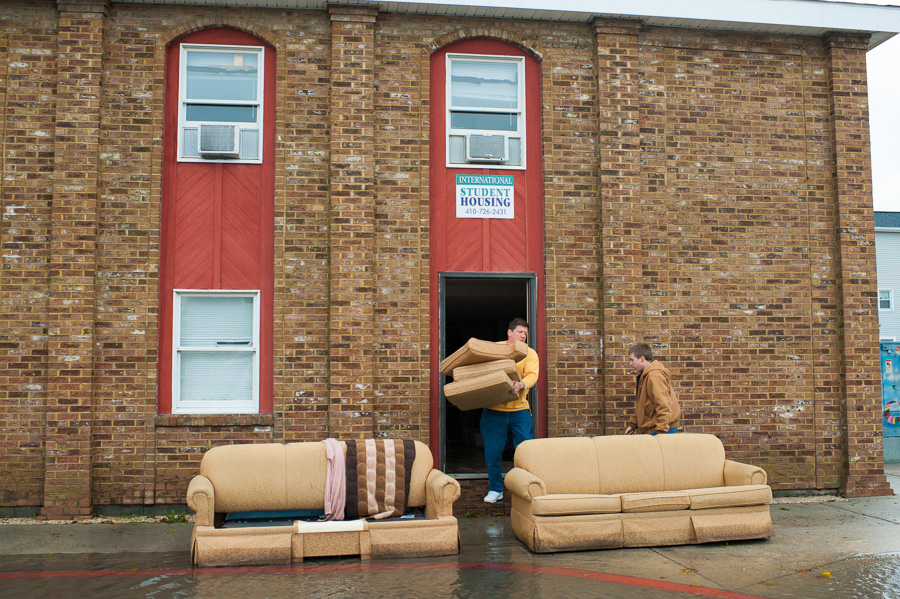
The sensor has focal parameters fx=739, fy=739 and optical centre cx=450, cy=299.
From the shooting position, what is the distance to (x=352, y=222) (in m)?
8.59

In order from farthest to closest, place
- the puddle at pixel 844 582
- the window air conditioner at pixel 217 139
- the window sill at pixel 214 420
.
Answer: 1. the window air conditioner at pixel 217 139
2. the window sill at pixel 214 420
3. the puddle at pixel 844 582

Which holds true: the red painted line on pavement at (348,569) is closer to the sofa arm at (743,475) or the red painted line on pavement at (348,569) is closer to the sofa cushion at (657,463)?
the sofa cushion at (657,463)

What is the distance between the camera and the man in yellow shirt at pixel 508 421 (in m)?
8.02

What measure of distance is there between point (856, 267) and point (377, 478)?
6.73 m

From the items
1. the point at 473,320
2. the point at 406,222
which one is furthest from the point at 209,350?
the point at 473,320

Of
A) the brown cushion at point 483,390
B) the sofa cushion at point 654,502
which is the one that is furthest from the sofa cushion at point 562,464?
the brown cushion at point 483,390

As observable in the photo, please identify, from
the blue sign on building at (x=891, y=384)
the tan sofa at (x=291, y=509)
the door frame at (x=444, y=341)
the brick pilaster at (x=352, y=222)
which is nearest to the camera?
the tan sofa at (x=291, y=509)

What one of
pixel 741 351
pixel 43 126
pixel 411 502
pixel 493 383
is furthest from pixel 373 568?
pixel 43 126

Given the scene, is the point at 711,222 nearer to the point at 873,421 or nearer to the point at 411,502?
the point at 873,421

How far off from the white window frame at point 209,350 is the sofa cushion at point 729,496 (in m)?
4.86

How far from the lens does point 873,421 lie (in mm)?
9305

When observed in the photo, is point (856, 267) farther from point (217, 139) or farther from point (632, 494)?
point (217, 139)

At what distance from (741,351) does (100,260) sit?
305 inches

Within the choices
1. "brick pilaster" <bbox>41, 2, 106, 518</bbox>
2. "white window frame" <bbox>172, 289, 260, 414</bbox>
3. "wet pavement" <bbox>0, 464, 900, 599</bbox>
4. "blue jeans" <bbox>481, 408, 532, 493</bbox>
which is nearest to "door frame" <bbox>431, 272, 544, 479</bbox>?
"blue jeans" <bbox>481, 408, 532, 493</bbox>
